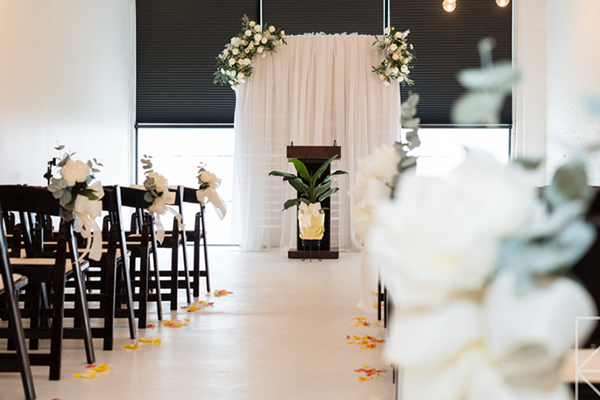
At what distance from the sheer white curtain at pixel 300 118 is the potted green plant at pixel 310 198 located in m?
1.13

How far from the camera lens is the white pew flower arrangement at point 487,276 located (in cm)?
38

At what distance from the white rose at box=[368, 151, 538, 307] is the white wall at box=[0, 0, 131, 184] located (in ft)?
17.0

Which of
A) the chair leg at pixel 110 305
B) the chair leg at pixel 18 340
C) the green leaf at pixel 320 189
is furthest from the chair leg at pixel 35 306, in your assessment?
the green leaf at pixel 320 189

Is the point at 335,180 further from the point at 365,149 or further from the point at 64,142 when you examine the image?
the point at 64,142

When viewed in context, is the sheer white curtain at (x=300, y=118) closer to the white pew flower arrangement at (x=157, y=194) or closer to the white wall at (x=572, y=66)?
the white wall at (x=572, y=66)

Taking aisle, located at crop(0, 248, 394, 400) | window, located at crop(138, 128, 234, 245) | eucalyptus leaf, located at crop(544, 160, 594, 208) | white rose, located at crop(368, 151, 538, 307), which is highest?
window, located at crop(138, 128, 234, 245)

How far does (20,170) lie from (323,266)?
10.5ft

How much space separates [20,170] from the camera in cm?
514

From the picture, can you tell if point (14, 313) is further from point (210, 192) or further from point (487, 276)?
point (210, 192)

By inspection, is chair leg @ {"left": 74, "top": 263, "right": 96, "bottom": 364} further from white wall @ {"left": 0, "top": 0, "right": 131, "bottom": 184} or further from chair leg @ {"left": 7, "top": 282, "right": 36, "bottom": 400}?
white wall @ {"left": 0, "top": 0, "right": 131, "bottom": 184}

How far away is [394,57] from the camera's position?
7.23 metres

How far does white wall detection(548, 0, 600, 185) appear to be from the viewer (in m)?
6.01

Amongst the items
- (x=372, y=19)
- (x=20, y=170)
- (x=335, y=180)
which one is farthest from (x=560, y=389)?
(x=372, y=19)

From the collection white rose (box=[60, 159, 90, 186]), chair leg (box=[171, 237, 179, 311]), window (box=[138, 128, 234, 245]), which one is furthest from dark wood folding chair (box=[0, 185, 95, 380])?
window (box=[138, 128, 234, 245])
